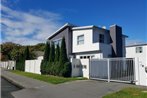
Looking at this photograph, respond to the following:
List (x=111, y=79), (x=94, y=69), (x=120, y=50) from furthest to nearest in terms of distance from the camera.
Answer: (x=120, y=50)
(x=94, y=69)
(x=111, y=79)

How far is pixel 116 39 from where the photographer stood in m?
26.9

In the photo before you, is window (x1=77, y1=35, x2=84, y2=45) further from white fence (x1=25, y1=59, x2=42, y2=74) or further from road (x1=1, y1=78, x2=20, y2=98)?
road (x1=1, y1=78, x2=20, y2=98)

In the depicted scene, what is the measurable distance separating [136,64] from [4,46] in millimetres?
64788

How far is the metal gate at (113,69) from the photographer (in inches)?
586

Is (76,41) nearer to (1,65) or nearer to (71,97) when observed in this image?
(71,97)

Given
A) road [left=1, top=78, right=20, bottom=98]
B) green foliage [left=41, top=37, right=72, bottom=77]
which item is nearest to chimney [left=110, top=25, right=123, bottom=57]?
green foliage [left=41, top=37, right=72, bottom=77]

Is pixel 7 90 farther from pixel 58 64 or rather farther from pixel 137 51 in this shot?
pixel 137 51

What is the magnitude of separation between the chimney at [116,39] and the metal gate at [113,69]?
326 inches

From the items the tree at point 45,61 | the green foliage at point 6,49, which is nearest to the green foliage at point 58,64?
the tree at point 45,61

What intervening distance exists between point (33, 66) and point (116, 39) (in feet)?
43.8

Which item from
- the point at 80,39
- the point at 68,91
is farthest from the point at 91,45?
the point at 68,91

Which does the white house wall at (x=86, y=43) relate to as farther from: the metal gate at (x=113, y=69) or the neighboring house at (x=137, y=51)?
the neighboring house at (x=137, y=51)

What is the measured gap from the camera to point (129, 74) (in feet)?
48.7

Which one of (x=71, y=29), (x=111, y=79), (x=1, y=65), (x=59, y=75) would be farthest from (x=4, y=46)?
(x=111, y=79)
